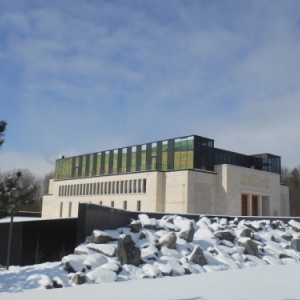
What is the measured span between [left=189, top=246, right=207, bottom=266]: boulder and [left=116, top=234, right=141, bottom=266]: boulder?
2329 mm

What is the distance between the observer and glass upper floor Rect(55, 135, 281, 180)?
5481 centimetres

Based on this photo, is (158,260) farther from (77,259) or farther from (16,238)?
(16,238)

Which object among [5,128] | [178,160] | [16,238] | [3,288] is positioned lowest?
[3,288]

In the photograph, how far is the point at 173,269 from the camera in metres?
13.7

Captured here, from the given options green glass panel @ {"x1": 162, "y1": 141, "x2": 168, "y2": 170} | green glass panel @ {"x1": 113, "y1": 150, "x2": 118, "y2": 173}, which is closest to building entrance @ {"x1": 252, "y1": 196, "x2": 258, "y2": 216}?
green glass panel @ {"x1": 162, "y1": 141, "x2": 168, "y2": 170}

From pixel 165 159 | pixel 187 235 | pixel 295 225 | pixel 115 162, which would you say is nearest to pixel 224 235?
pixel 187 235

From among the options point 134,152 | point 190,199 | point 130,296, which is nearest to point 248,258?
point 130,296

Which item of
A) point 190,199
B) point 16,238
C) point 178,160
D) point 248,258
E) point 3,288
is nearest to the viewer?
point 3,288

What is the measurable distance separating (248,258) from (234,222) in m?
6.86

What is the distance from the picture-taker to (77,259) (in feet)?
42.2

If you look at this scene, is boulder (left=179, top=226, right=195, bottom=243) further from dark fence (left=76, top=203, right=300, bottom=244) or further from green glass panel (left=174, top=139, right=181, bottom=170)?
green glass panel (left=174, top=139, right=181, bottom=170)

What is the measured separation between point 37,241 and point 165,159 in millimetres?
41573

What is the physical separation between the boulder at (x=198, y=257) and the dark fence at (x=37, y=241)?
5.09 meters

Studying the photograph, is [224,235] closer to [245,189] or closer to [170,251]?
[170,251]
